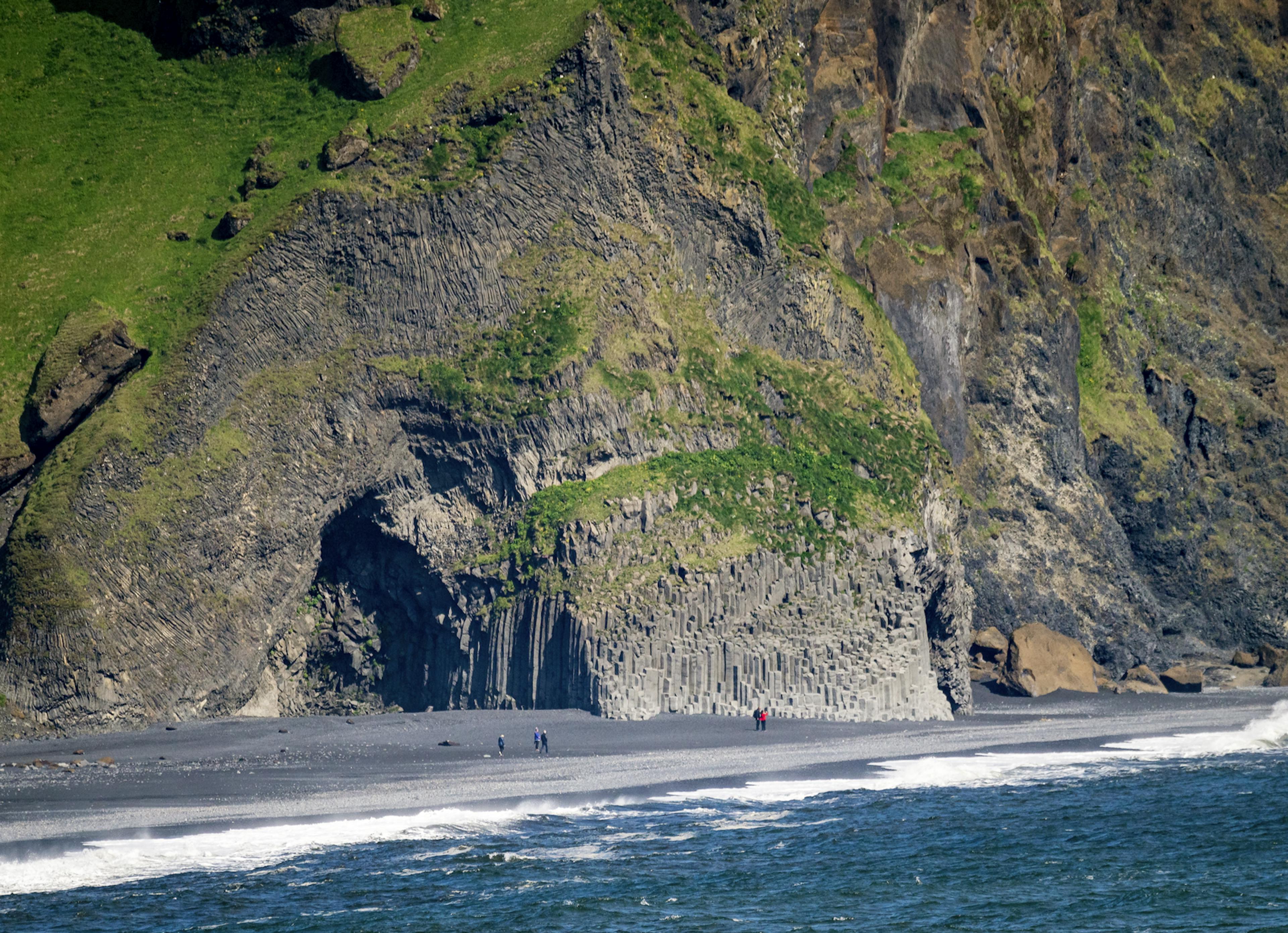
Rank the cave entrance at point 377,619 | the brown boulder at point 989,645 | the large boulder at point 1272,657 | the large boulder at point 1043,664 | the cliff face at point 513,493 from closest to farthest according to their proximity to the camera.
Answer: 1. the cliff face at point 513,493
2. the cave entrance at point 377,619
3. the large boulder at point 1043,664
4. the brown boulder at point 989,645
5. the large boulder at point 1272,657

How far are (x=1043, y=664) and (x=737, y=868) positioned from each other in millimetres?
37658

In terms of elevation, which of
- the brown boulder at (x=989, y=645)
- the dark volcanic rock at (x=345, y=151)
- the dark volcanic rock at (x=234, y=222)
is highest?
the dark volcanic rock at (x=345, y=151)

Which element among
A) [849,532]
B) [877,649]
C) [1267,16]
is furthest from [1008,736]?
[1267,16]

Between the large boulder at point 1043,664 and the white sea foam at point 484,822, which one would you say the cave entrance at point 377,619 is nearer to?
the white sea foam at point 484,822

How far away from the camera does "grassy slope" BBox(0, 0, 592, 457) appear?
63938 millimetres

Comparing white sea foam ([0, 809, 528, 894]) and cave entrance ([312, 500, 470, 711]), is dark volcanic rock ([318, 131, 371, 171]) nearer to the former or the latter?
cave entrance ([312, 500, 470, 711])

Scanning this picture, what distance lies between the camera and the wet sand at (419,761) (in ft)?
153

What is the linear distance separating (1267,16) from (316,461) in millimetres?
82490

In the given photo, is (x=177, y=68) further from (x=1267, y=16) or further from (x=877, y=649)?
(x=1267, y=16)

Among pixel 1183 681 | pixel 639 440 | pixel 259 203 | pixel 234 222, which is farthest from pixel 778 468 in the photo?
pixel 1183 681

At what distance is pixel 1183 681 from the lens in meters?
81.1

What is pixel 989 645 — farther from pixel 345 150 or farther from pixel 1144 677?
pixel 345 150

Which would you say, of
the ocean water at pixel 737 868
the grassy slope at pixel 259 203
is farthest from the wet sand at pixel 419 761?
the grassy slope at pixel 259 203

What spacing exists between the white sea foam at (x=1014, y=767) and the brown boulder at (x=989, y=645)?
1257cm
